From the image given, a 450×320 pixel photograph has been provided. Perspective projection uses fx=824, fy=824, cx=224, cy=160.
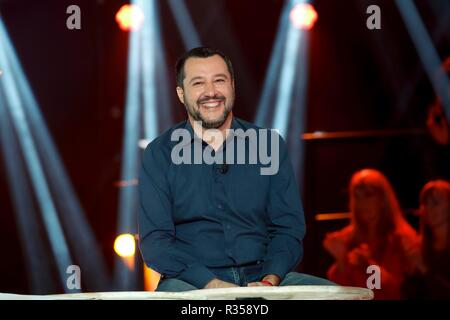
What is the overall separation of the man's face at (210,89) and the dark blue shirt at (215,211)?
91 millimetres

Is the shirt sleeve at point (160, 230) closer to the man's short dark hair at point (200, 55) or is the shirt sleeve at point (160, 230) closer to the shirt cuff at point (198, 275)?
the shirt cuff at point (198, 275)

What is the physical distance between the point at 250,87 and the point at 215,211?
2.68m

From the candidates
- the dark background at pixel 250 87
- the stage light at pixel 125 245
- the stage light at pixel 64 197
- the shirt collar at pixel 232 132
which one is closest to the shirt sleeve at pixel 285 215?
the shirt collar at pixel 232 132

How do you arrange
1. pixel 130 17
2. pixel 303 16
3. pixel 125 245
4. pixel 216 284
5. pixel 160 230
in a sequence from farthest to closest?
pixel 303 16 < pixel 130 17 < pixel 125 245 < pixel 160 230 < pixel 216 284

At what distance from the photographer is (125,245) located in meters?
4.46

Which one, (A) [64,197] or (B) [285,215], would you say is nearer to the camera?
(B) [285,215]

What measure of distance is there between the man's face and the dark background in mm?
2422

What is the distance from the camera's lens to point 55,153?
4.67 meters

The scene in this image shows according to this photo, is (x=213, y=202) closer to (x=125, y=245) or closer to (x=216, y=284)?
(x=216, y=284)

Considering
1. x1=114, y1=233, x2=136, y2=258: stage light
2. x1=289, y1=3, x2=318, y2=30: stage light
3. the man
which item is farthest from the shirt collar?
x1=289, y1=3, x2=318, y2=30: stage light

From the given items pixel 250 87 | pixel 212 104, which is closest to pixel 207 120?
pixel 212 104

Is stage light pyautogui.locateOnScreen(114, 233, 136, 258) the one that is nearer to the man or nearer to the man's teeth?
the man

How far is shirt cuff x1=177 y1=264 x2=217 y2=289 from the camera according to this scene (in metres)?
2.21
